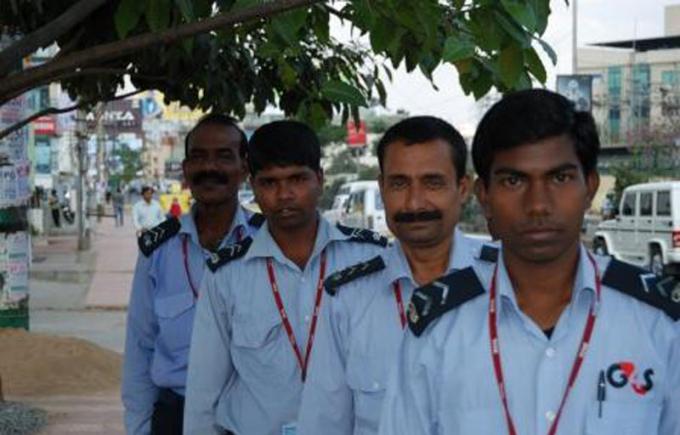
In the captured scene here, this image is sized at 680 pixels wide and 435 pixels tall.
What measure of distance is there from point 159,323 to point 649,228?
20.4 m

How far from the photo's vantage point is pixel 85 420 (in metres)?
8.67

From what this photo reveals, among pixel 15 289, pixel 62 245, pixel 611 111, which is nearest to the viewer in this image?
pixel 15 289

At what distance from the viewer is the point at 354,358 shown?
284cm

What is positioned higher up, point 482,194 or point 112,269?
point 482,194

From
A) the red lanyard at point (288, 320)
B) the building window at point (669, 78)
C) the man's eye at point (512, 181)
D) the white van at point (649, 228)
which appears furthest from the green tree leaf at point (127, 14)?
the building window at point (669, 78)

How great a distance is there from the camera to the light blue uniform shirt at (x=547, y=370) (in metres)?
2.02

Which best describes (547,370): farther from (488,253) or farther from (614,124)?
(614,124)

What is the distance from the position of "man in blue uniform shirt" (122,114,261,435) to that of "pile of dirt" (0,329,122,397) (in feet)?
19.7

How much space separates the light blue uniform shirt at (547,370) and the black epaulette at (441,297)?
0.02m

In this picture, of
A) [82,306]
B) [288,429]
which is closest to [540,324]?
[288,429]

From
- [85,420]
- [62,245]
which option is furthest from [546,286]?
[62,245]

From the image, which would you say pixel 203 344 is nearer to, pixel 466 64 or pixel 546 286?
pixel 466 64

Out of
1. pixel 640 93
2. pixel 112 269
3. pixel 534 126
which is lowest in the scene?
pixel 112 269

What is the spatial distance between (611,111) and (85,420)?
59020mm
